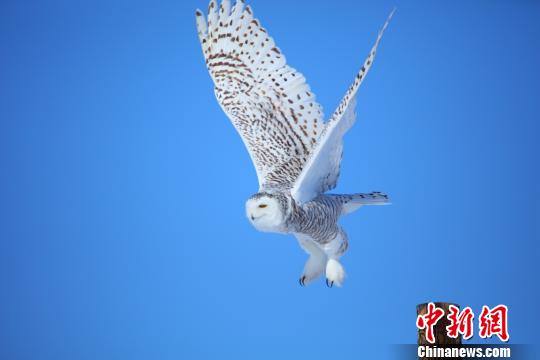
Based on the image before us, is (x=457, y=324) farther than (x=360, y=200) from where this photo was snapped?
No

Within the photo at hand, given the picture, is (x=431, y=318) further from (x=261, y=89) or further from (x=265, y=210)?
(x=261, y=89)

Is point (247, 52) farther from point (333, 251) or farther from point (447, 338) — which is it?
point (447, 338)

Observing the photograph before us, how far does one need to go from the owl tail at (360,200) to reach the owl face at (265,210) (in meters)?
0.62

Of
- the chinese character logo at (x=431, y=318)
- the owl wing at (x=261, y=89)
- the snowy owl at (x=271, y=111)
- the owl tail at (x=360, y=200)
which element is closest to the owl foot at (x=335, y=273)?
the snowy owl at (x=271, y=111)

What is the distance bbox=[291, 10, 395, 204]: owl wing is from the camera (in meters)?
2.84

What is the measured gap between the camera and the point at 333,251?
11.3 ft

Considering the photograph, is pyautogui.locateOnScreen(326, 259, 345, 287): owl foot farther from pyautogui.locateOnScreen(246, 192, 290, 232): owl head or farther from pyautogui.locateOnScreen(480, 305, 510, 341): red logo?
pyautogui.locateOnScreen(480, 305, 510, 341): red logo

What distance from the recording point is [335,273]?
3.44 meters

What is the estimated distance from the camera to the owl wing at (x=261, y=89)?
362 cm

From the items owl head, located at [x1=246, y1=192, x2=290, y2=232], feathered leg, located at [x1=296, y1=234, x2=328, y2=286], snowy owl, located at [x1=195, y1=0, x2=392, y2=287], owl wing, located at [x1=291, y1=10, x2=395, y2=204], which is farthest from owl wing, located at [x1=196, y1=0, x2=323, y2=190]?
owl head, located at [x1=246, y1=192, x2=290, y2=232]

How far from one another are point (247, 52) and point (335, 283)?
128cm

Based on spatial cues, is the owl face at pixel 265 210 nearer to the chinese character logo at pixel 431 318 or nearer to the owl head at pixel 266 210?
the owl head at pixel 266 210

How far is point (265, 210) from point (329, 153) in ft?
1.50

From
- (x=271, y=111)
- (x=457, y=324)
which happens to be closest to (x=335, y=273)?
(x=457, y=324)
